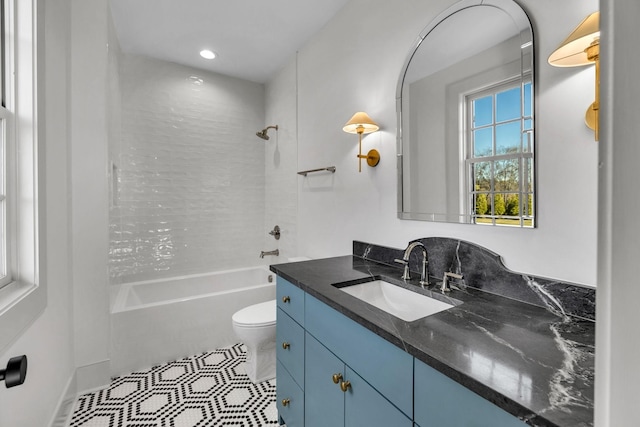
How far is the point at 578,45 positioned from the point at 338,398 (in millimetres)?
1437

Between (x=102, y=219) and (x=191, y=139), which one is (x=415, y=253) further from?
(x=191, y=139)

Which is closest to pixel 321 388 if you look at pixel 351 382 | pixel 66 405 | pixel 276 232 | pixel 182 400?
pixel 351 382

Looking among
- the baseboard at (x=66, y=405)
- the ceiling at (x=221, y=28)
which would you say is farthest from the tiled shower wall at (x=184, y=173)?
the baseboard at (x=66, y=405)

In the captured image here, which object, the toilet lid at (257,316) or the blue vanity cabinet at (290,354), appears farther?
the toilet lid at (257,316)

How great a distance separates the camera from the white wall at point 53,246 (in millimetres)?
1357

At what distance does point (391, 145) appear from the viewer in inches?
68.8

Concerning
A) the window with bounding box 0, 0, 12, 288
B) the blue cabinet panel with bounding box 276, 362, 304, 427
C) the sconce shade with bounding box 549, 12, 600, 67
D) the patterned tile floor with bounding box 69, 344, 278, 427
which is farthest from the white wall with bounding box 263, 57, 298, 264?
the sconce shade with bounding box 549, 12, 600, 67

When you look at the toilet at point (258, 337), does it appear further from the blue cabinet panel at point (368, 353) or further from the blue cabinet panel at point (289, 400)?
the blue cabinet panel at point (368, 353)

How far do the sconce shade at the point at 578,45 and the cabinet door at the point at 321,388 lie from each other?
50.2 inches

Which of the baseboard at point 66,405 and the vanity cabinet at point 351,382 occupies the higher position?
the vanity cabinet at point 351,382

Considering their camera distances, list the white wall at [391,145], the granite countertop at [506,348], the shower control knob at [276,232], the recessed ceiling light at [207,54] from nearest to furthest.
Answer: the granite countertop at [506,348], the white wall at [391,145], the recessed ceiling light at [207,54], the shower control knob at [276,232]

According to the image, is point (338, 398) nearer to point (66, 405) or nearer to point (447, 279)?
point (447, 279)

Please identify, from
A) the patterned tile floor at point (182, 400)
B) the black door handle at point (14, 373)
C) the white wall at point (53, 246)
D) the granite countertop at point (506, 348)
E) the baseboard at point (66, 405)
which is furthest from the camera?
the patterned tile floor at point (182, 400)

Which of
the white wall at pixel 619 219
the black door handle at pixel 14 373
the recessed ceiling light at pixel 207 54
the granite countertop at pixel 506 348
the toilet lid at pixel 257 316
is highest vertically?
the recessed ceiling light at pixel 207 54
